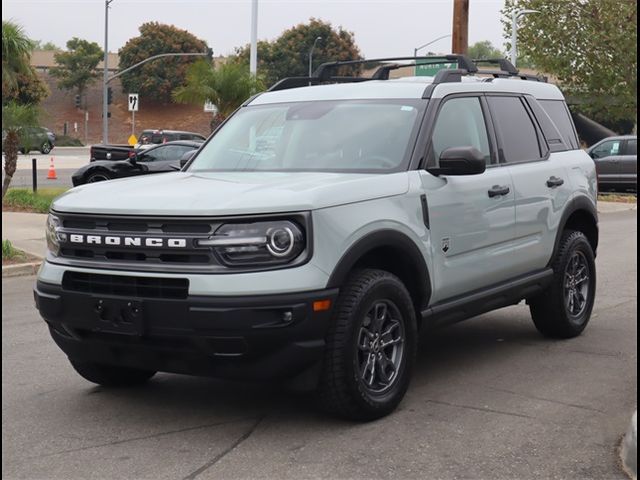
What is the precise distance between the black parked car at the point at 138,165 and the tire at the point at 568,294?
1331cm

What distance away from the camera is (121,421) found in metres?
5.49

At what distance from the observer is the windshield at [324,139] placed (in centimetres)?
604

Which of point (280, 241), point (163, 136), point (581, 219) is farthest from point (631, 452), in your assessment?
point (163, 136)

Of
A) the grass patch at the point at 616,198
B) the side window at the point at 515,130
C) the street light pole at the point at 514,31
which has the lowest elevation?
the grass patch at the point at 616,198

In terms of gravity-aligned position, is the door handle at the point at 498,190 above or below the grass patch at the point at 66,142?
above

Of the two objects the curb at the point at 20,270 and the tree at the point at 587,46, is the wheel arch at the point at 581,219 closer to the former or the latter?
the curb at the point at 20,270

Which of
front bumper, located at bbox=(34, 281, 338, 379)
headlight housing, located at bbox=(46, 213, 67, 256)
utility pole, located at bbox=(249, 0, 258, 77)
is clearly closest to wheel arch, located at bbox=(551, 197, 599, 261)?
front bumper, located at bbox=(34, 281, 338, 379)

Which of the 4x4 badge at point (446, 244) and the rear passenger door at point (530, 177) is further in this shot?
the rear passenger door at point (530, 177)

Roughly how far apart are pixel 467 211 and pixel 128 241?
7.33 feet

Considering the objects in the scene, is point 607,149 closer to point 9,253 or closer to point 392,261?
point 9,253

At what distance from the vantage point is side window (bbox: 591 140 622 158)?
2814 cm

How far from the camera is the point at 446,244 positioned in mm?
6016

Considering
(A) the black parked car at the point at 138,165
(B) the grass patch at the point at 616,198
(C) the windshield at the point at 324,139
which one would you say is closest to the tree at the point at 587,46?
(B) the grass patch at the point at 616,198

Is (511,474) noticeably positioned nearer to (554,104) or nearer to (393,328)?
(393,328)
